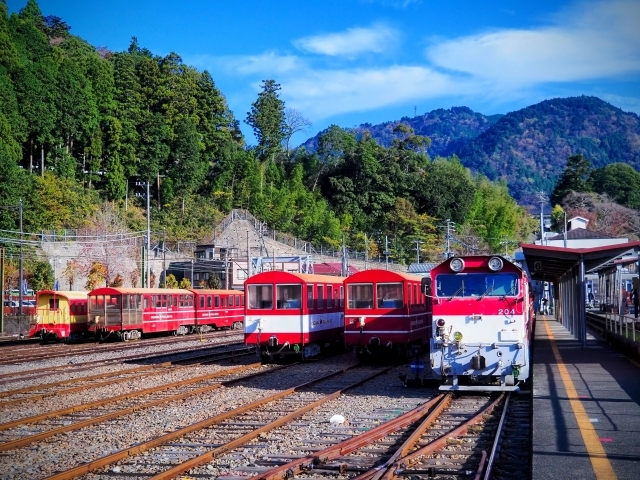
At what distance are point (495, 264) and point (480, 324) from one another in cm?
114

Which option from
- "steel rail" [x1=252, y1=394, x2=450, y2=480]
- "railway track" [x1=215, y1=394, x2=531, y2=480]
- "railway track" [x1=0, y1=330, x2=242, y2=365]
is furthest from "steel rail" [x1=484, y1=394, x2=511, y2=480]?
"railway track" [x1=0, y1=330, x2=242, y2=365]

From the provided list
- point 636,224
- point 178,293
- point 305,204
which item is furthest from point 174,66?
point 636,224

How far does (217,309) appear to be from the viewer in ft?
124

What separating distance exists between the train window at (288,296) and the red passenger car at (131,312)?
12.2 meters

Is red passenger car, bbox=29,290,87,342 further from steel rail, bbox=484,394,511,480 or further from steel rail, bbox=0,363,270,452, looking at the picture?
steel rail, bbox=484,394,511,480

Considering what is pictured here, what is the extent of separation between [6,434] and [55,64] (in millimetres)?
51168

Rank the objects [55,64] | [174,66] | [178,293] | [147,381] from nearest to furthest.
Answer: [147,381]
[178,293]
[55,64]
[174,66]

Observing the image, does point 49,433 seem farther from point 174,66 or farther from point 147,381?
point 174,66

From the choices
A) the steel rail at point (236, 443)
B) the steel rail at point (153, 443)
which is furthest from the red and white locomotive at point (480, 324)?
the steel rail at point (153, 443)

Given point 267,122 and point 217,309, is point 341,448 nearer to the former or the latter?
point 217,309

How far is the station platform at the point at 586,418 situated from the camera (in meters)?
7.36

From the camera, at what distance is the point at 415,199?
255 ft

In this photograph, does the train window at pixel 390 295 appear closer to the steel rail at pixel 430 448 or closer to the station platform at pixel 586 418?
the station platform at pixel 586 418

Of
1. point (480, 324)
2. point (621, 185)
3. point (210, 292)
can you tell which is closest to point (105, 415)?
point (480, 324)
